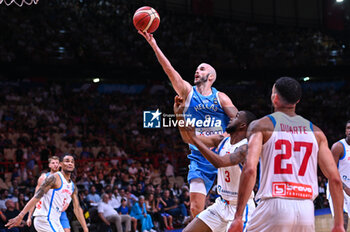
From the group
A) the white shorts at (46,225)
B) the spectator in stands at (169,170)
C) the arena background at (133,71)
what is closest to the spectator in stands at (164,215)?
the arena background at (133,71)

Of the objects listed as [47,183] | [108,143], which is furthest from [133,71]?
[47,183]

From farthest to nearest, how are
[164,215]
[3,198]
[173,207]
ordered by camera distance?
[173,207]
[164,215]
[3,198]

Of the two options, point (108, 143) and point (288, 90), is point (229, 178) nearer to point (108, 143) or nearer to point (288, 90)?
point (288, 90)

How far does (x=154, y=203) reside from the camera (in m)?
11.9

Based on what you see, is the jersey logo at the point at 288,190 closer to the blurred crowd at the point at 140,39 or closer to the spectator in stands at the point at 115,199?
the spectator in stands at the point at 115,199

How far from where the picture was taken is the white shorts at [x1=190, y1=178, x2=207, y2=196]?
5.96 meters

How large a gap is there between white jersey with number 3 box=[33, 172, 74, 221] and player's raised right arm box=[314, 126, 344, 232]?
504 cm

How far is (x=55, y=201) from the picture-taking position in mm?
7613

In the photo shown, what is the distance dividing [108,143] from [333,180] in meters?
11.6

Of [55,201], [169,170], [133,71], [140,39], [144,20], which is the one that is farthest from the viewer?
[140,39]

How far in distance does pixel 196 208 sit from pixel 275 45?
16.4m

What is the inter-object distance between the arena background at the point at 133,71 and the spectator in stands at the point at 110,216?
0.94m

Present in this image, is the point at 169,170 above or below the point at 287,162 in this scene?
above

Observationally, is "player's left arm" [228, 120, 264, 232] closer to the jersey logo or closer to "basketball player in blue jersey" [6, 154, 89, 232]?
the jersey logo
